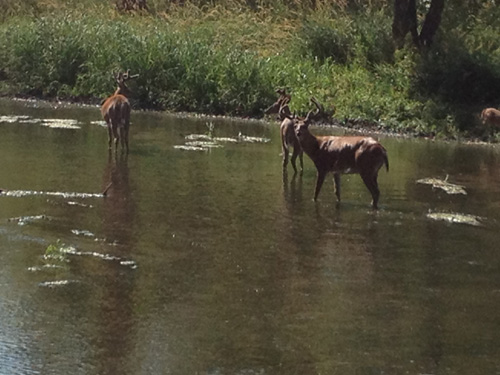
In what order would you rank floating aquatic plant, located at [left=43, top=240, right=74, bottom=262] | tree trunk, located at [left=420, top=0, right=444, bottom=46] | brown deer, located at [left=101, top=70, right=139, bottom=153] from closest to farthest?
floating aquatic plant, located at [left=43, top=240, right=74, bottom=262], brown deer, located at [left=101, top=70, right=139, bottom=153], tree trunk, located at [left=420, top=0, right=444, bottom=46]

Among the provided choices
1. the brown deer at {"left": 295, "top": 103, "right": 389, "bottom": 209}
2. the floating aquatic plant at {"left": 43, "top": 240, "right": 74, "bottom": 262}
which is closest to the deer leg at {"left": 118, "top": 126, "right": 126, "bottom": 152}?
the brown deer at {"left": 295, "top": 103, "right": 389, "bottom": 209}

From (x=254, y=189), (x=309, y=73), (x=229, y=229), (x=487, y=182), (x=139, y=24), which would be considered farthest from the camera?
(x=139, y=24)

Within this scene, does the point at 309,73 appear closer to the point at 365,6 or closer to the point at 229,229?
the point at 365,6

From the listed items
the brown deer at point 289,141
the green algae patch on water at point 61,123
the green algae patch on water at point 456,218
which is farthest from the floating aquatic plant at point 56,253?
the green algae patch on water at point 61,123

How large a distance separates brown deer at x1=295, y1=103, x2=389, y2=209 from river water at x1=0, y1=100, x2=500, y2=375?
388 millimetres

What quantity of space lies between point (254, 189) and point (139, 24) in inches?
734

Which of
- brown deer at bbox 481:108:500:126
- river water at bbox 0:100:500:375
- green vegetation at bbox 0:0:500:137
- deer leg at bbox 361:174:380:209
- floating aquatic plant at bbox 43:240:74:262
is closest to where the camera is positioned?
river water at bbox 0:100:500:375

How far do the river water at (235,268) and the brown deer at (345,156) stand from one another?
388mm

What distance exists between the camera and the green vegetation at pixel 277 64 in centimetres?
2747

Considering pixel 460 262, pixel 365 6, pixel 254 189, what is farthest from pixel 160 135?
pixel 365 6

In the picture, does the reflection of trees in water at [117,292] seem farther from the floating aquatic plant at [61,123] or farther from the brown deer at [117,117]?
the floating aquatic plant at [61,123]

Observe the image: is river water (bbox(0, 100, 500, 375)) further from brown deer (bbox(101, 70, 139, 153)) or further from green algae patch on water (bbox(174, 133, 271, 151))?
green algae patch on water (bbox(174, 133, 271, 151))

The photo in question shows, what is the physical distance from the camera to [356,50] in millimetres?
30391

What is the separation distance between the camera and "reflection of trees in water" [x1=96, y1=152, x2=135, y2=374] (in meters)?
9.29
